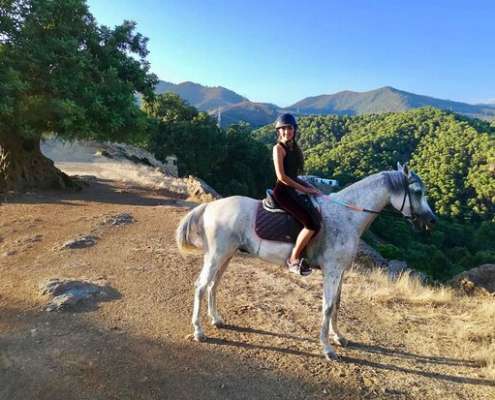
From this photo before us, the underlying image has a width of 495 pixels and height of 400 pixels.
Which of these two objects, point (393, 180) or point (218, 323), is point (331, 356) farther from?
point (393, 180)

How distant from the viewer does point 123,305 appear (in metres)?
7.22

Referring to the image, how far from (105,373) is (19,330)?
201 cm

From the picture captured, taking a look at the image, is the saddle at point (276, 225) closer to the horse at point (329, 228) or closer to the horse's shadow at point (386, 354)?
the horse at point (329, 228)

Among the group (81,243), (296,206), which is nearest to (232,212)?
(296,206)

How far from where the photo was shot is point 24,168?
1741cm

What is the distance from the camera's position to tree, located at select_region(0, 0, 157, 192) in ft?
48.3

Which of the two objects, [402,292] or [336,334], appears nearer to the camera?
[336,334]

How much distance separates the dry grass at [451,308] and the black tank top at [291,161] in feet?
11.9

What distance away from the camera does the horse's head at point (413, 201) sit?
227 inches

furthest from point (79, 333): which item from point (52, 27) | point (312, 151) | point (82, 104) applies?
point (312, 151)

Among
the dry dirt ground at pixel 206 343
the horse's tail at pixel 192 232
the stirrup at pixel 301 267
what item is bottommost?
the dry dirt ground at pixel 206 343

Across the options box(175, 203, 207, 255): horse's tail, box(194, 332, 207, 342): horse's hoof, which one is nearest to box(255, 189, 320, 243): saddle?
box(175, 203, 207, 255): horse's tail

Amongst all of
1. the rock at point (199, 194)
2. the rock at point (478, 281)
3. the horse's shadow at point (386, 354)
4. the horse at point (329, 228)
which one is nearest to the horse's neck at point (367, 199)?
the horse at point (329, 228)

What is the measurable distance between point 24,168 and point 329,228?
1619 centimetres
